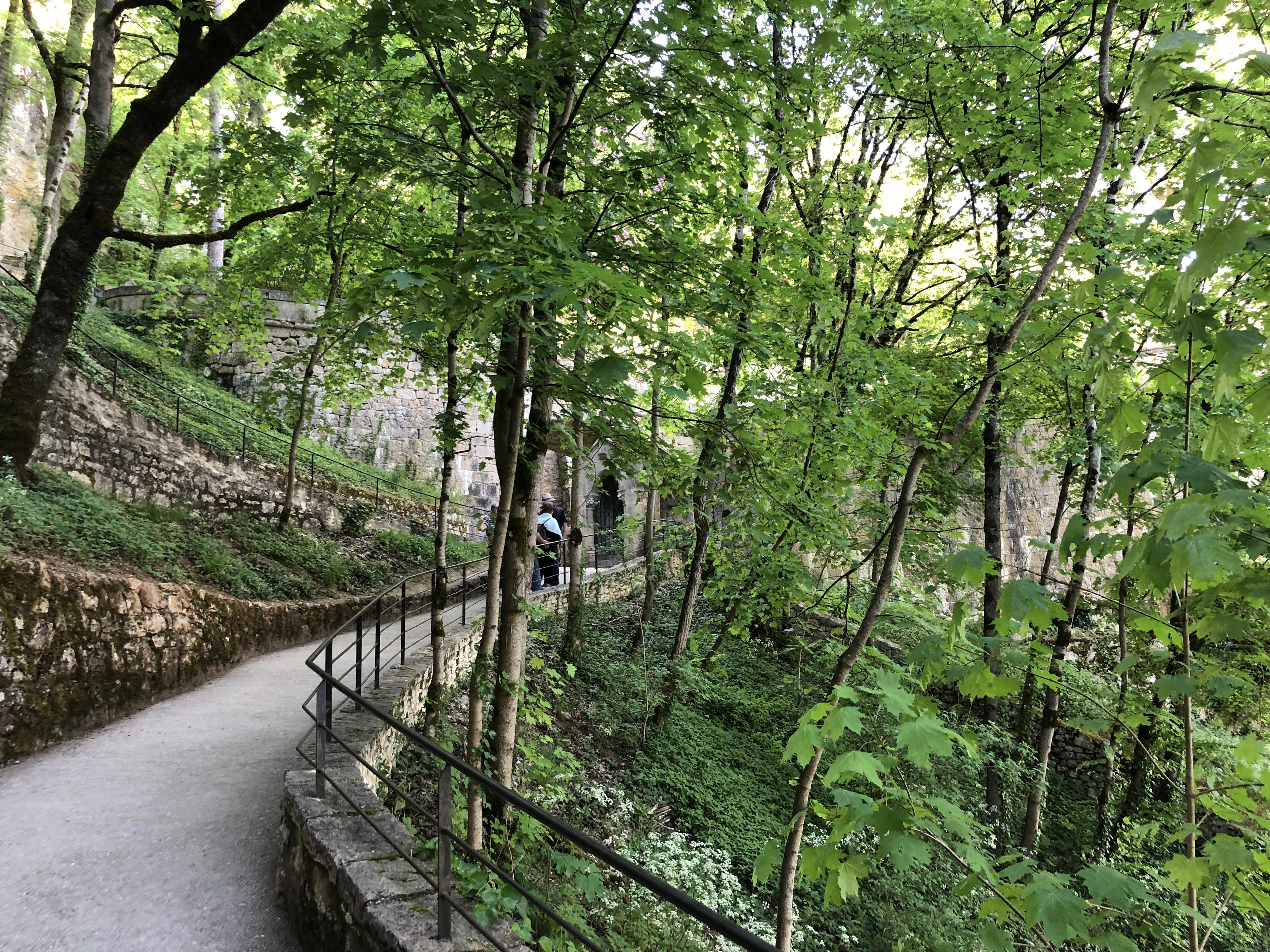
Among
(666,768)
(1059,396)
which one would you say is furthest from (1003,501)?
(666,768)

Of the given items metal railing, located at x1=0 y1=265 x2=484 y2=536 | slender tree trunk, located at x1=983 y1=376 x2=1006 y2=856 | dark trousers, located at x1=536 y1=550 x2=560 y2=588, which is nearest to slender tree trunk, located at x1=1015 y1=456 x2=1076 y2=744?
slender tree trunk, located at x1=983 y1=376 x2=1006 y2=856

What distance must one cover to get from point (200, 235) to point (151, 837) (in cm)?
591

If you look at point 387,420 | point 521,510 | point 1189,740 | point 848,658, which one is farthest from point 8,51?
point 1189,740

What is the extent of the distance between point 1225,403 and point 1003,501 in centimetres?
1724

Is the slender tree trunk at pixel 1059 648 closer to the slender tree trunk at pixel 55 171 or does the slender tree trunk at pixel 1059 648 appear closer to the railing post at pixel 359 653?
A: the railing post at pixel 359 653

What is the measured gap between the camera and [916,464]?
2955 millimetres

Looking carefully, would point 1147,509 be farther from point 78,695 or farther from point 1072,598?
point 78,695

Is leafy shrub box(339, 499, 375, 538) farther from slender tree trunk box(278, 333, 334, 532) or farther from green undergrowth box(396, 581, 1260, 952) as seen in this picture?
green undergrowth box(396, 581, 1260, 952)

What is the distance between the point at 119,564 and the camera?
6.39m

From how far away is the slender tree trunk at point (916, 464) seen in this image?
256 centimetres

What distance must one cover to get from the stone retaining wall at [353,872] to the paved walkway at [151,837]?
23 cm

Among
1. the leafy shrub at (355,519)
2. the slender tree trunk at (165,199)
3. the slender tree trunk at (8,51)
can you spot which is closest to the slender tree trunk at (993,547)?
the leafy shrub at (355,519)

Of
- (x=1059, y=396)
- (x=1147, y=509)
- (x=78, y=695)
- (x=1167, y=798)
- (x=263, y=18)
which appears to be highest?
(x=263, y=18)

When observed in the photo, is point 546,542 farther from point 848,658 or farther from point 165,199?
point 165,199
